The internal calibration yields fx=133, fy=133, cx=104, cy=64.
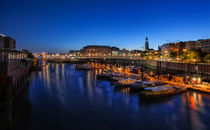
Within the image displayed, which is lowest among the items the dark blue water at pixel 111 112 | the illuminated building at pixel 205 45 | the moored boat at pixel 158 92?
the dark blue water at pixel 111 112

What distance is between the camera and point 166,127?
9039 mm

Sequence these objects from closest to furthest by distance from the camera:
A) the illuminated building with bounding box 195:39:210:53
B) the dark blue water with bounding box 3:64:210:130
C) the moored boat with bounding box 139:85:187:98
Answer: the dark blue water with bounding box 3:64:210:130 → the moored boat with bounding box 139:85:187:98 → the illuminated building with bounding box 195:39:210:53

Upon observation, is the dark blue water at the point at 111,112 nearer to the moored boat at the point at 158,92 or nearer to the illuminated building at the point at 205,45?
the moored boat at the point at 158,92

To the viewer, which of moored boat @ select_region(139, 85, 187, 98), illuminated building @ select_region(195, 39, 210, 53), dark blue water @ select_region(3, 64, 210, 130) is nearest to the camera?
dark blue water @ select_region(3, 64, 210, 130)

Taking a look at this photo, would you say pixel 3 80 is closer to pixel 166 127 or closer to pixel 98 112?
pixel 98 112

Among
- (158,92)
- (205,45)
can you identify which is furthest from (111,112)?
(205,45)

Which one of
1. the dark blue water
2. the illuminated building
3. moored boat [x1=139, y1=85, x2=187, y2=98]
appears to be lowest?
the dark blue water

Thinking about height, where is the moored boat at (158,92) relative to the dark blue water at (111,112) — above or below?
above

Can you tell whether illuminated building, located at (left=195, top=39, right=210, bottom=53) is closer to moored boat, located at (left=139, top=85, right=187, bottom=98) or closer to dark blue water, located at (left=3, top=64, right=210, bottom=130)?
moored boat, located at (left=139, top=85, right=187, bottom=98)

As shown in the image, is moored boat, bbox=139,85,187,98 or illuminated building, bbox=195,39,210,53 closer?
moored boat, bbox=139,85,187,98

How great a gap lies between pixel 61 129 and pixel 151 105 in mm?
Result: 7876

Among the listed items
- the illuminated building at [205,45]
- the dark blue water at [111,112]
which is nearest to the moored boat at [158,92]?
the dark blue water at [111,112]

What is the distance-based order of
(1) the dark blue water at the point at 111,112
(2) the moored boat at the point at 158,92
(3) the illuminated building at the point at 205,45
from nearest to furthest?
(1) the dark blue water at the point at 111,112 < (2) the moored boat at the point at 158,92 < (3) the illuminated building at the point at 205,45

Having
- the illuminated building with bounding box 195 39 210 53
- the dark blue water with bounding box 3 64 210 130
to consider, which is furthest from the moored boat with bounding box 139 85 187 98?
the illuminated building with bounding box 195 39 210 53
